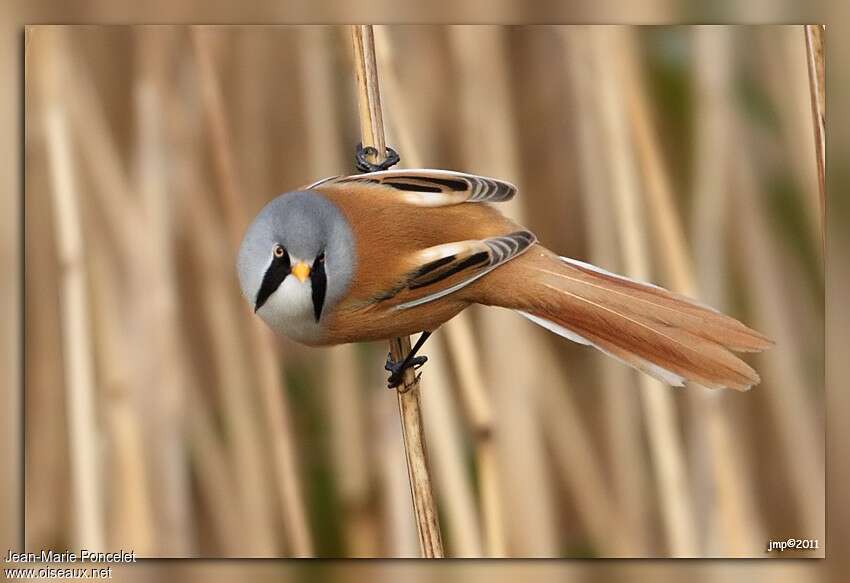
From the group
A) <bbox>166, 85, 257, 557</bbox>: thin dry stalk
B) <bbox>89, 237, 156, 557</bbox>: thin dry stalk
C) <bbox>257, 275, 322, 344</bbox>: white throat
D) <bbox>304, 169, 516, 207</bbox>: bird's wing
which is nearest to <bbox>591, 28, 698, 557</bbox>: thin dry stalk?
<bbox>304, 169, 516, 207</bbox>: bird's wing

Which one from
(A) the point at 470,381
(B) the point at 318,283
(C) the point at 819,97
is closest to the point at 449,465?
(A) the point at 470,381

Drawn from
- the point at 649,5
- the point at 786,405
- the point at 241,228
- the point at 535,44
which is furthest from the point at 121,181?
the point at 786,405

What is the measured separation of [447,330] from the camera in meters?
2.17

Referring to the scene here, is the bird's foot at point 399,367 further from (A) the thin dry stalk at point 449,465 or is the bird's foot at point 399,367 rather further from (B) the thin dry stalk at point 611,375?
(B) the thin dry stalk at point 611,375

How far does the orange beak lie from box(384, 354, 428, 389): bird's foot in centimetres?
31

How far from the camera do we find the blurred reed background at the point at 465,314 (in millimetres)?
2217

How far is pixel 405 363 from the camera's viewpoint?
209cm

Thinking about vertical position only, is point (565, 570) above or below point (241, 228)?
below

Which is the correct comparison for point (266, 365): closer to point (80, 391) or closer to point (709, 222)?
point (80, 391)

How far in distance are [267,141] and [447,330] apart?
53 centimetres

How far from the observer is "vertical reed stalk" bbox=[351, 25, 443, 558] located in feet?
6.44

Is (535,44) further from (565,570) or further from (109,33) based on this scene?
(565,570)

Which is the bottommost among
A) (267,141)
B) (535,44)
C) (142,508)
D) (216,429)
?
(142,508)

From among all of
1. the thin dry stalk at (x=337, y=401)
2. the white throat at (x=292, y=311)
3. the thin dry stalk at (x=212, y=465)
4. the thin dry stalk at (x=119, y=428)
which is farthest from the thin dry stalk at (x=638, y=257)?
the thin dry stalk at (x=119, y=428)
